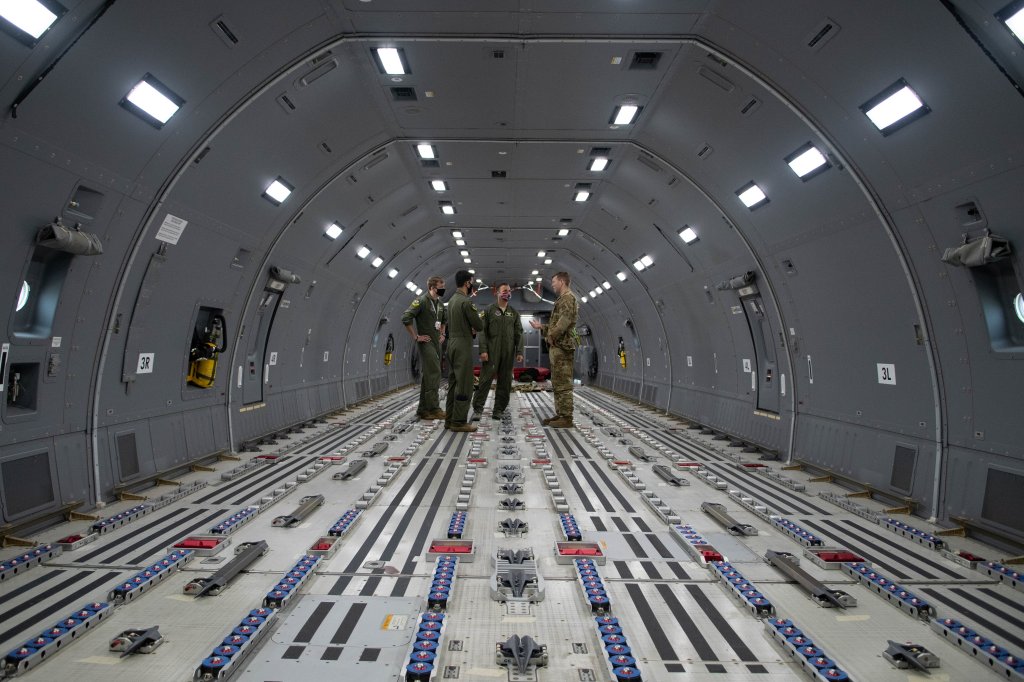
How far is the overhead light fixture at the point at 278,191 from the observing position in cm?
686

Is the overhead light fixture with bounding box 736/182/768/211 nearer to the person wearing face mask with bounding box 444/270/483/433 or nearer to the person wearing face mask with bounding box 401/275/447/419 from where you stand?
the person wearing face mask with bounding box 444/270/483/433

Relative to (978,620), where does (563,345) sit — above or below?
above

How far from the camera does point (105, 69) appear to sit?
12.7 feet

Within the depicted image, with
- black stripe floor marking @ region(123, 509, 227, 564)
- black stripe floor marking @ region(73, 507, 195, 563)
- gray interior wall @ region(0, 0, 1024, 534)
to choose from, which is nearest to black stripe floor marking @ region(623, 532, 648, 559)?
gray interior wall @ region(0, 0, 1024, 534)

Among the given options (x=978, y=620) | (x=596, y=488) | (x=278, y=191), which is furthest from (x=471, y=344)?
(x=978, y=620)

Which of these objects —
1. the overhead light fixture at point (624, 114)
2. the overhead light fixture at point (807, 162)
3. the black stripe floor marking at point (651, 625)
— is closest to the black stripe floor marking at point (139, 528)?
the black stripe floor marking at point (651, 625)

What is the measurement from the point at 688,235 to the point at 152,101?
26.6ft

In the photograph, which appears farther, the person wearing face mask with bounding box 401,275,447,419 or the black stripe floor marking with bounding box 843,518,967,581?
the person wearing face mask with bounding box 401,275,447,419

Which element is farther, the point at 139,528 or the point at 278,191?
the point at 278,191

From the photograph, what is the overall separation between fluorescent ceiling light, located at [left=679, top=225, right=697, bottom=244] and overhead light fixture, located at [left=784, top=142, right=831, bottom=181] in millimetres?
3257

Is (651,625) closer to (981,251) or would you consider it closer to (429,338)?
(981,251)

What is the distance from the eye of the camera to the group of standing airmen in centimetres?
959

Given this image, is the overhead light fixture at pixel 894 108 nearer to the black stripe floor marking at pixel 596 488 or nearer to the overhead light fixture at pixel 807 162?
the overhead light fixture at pixel 807 162

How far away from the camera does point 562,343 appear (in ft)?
33.3
